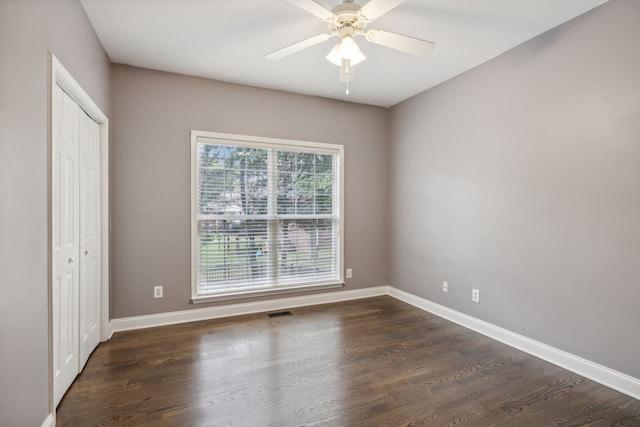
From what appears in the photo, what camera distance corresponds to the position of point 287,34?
267 cm

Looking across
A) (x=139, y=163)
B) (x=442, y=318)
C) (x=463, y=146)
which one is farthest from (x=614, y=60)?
(x=139, y=163)

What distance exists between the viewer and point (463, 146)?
343 centimetres

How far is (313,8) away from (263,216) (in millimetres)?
2403

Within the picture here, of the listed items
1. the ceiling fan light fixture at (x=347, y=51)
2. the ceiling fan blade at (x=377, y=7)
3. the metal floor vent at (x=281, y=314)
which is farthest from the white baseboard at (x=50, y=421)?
the ceiling fan blade at (x=377, y=7)

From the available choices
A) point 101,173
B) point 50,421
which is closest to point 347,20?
point 101,173

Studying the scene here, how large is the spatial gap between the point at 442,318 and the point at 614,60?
2.74 meters

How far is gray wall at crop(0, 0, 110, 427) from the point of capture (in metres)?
1.32

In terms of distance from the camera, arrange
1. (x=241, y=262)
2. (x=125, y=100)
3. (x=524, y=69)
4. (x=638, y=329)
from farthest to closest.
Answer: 1. (x=241, y=262)
2. (x=125, y=100)
3. (x=524, y=69)
4. (x=638, y=329)

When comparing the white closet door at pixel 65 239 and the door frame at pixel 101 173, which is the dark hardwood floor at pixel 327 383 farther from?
the door frame at pixel 101 173

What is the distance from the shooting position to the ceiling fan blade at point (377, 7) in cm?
183

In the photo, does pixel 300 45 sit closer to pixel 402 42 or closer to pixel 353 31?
pixel 353 31

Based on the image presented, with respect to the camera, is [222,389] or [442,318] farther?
[442,318]

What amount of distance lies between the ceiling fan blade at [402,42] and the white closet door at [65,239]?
205cm

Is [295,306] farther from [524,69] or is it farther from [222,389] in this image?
[524,69]
